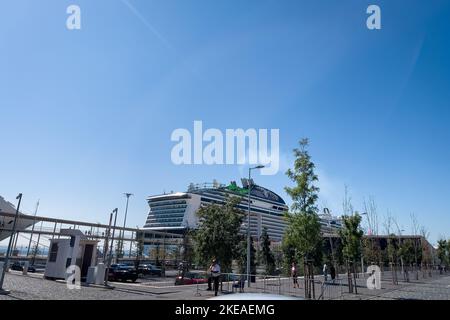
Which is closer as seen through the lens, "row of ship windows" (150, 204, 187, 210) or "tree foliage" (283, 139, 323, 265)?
"tree foliage" (283, 139, 323, 265)

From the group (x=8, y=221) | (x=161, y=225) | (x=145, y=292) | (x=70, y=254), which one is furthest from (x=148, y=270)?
(x=161, y=225)

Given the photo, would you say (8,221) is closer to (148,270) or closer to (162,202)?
(148,270)

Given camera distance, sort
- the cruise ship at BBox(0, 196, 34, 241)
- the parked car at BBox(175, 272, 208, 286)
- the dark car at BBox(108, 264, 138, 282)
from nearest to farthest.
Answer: the dark car at BBox(108, 264, 138, 282) → the parked car at BBox(175, 272, 208, 286) → the cruise ship at BBox(0, 196, 34, 241)

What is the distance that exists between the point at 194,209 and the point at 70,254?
83.0 meters

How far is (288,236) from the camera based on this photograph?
1557cm

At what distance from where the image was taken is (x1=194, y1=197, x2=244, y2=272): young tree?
19.7 metres

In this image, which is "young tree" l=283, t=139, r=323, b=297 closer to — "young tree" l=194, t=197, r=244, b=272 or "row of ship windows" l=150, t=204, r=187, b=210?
"young tree" l=194, t=197, r=244, b=272

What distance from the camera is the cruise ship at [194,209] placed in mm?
101688

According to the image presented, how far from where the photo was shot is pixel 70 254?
69.7 feet

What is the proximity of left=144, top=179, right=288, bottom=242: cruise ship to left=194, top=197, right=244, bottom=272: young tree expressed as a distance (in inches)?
2906

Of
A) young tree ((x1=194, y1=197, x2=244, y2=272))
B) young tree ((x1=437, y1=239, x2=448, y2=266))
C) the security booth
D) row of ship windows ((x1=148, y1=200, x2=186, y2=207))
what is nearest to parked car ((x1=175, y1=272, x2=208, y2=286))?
young tree ((x1=194, y1=197, x2=244, y2=272))

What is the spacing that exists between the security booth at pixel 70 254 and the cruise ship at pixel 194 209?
237 feet
